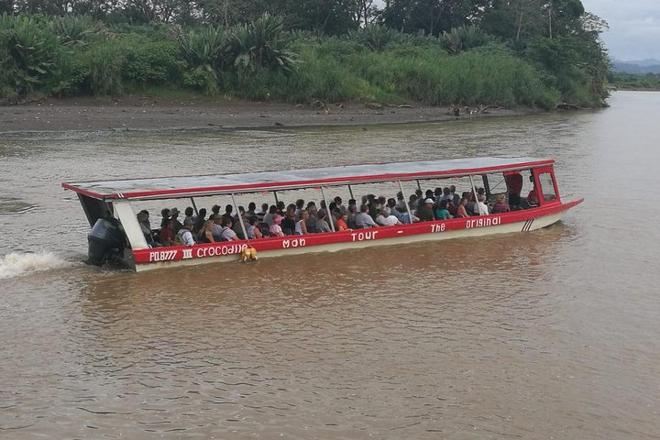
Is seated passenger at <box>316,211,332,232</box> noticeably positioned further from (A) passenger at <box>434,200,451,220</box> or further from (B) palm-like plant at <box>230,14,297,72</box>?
(B) palm-like plant at <box>230,14,297,72</box>

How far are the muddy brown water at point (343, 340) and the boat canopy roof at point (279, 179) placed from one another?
123 centimetres

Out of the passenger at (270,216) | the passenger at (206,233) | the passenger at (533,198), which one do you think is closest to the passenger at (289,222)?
the passenger at (270,216)

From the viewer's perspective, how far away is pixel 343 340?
33.3ft

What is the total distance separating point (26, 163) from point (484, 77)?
28.3 metres

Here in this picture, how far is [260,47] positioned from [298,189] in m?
25.0

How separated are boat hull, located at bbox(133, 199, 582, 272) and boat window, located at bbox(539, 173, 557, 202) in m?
0.20

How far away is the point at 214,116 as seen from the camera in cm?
3416

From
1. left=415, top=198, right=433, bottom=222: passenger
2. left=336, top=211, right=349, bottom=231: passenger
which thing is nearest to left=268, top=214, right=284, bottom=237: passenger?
left=336, top=211, right=349, bottom=231: passenger

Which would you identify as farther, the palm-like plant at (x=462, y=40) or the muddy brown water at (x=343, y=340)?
the palm-like plant at (x=462, y=40)

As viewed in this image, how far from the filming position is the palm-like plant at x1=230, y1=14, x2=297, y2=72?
37.0 metres

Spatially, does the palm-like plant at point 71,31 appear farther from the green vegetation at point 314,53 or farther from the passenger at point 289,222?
the passenger at point 289,222

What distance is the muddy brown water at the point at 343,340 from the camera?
8.06 metres

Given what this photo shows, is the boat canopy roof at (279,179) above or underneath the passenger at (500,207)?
above

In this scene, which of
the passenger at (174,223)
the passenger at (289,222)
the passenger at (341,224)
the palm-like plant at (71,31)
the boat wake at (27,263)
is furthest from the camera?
the palm-like plant at (71,31)
